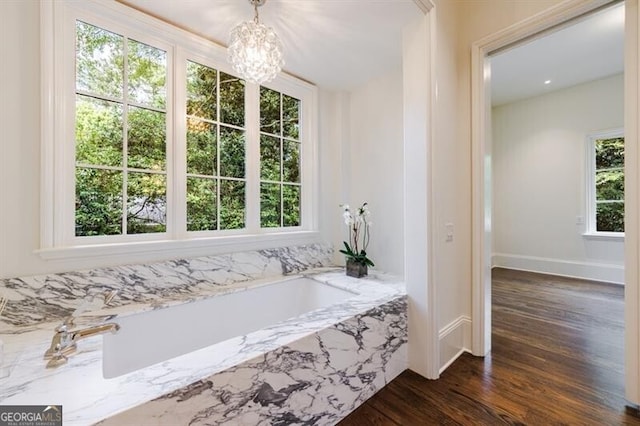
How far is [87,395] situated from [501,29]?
290cm

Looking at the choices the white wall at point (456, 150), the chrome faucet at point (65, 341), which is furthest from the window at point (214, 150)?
the white wall at point (456, 150)

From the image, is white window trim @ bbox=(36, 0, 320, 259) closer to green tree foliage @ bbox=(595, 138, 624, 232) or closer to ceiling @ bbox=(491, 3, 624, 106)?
ceiling @ bbox=(491, 3, 624, 106)

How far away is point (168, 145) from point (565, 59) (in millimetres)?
4686

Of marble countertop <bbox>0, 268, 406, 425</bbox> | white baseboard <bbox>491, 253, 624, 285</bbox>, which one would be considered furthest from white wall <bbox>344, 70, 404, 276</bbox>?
white baseboard <bbox>491, 253, 624, 285</bbox>

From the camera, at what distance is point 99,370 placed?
3.21ft

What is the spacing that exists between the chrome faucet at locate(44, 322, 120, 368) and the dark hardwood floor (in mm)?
1268

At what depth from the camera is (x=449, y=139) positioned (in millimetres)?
1862

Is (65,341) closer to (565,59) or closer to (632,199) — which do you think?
(632,199)

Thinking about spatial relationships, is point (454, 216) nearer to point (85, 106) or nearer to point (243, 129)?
point (243, 129)

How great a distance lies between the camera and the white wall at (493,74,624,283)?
3828mm

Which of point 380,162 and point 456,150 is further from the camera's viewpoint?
point 380,162

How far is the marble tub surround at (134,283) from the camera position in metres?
1.33

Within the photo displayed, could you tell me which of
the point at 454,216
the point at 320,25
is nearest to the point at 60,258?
the point at 320,25

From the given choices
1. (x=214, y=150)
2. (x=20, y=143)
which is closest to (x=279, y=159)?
(x=214, y=150)
